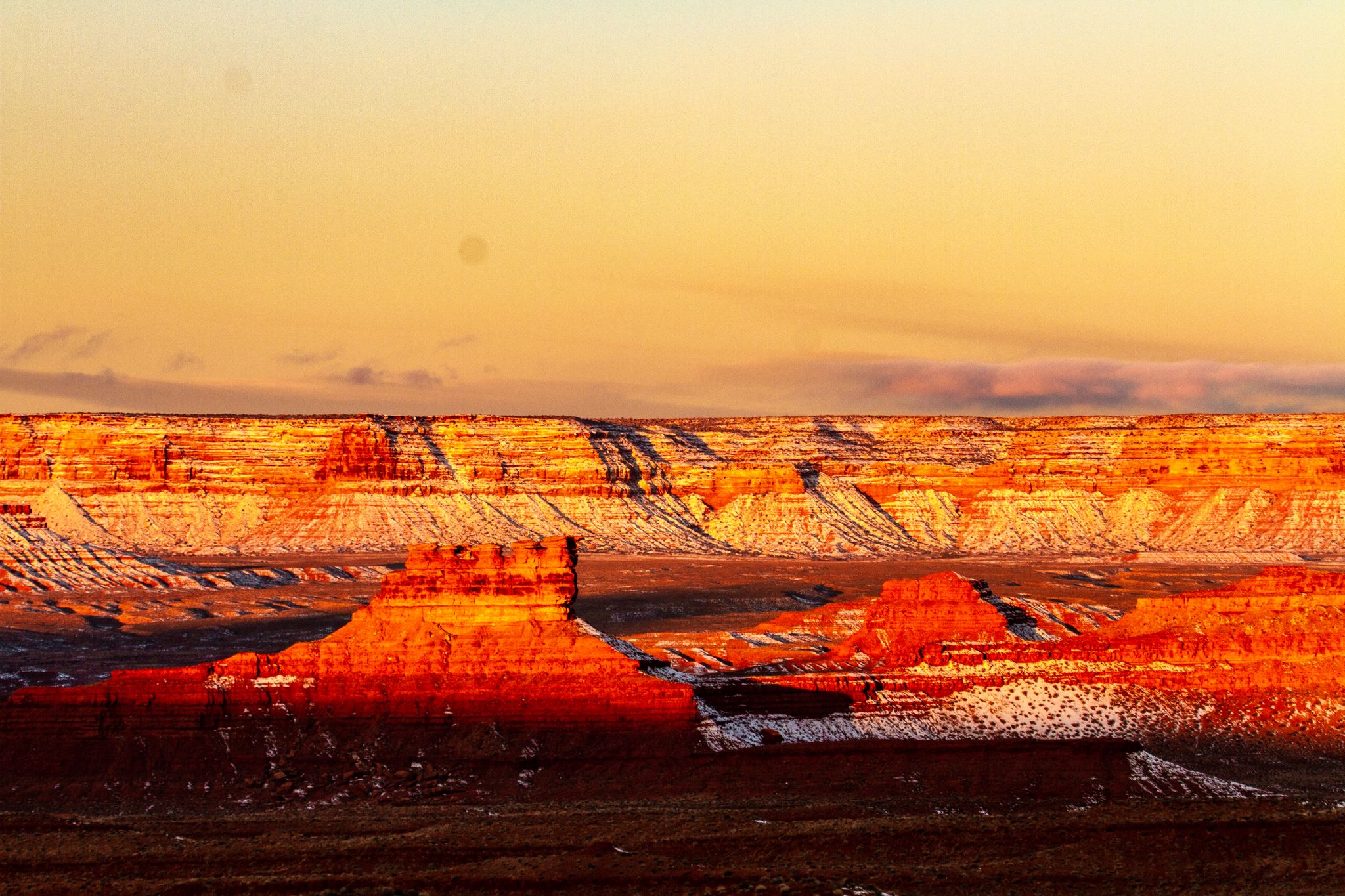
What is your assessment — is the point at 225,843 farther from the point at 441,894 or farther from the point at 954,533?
the point at 954,533

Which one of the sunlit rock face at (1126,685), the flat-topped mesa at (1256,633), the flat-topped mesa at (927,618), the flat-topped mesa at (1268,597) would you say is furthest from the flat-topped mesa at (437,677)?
the flat-topped mesa at (1268,597)

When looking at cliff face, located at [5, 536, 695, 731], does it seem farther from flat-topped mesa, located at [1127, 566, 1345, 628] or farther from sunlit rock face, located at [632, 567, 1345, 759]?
flat-topped mesa, located at [1127, 566, 1345, 628]

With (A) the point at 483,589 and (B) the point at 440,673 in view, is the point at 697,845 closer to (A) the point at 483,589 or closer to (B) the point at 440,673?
(B) the point at 440,673

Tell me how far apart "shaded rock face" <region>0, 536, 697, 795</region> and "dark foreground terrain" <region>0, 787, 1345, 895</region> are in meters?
4.89

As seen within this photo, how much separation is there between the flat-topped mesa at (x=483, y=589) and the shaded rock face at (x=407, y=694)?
35 mm

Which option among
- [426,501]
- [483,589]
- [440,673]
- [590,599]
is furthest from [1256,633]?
[426,501]

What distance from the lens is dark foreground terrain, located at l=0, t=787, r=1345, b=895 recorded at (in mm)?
32719

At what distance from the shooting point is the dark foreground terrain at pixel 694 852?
3272 cm

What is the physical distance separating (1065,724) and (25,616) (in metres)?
85.0

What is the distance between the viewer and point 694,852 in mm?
35281

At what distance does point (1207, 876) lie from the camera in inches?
1340

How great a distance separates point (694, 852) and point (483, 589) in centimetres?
1473

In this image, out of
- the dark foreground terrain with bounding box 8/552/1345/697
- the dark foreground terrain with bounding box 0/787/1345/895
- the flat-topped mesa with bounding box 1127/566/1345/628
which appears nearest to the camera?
the dark foreground terrain with bounding box 0/787/1345/895

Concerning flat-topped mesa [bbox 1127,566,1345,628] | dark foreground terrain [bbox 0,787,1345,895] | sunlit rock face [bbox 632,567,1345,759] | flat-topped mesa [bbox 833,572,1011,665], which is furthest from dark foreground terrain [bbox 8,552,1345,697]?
flat-topped mesa [bbox 1127,566,1345,628]
